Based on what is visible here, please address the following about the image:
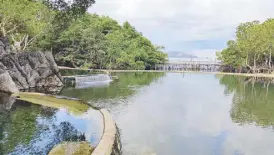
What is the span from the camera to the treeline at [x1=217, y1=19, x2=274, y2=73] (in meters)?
39.0

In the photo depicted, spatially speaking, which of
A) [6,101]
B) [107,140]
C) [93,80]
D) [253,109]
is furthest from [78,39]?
[107,140]

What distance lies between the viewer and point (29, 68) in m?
20.1

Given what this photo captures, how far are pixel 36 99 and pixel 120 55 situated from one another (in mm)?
24586

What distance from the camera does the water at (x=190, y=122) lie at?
30.4ft

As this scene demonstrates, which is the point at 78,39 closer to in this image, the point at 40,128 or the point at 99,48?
the point at 99,48

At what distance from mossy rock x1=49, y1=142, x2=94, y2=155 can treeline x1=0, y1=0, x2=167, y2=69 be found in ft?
47.0

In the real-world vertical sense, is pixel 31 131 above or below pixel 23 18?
below

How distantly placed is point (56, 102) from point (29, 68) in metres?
7.04

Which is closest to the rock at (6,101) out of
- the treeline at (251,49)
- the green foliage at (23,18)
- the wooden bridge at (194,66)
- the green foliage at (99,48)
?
the green foliage at (23,18)

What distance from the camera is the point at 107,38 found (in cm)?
3969

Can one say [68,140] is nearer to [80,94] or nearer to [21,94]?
[21,94]

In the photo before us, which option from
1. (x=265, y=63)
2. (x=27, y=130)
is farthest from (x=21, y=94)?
(x=265, y=63)

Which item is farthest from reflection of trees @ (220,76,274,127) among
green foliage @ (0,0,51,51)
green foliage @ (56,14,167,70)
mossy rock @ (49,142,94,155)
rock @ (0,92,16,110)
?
green foliage @ (56,14,167,70)

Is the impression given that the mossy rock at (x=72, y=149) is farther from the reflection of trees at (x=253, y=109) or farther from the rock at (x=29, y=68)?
the rock at (x=29, y=68)
